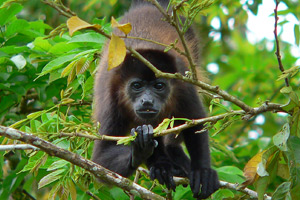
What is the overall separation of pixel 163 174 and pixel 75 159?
1.25m

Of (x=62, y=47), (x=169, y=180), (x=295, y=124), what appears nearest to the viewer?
(x=295, y=124)

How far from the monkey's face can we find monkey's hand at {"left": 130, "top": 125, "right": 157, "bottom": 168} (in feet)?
1.57

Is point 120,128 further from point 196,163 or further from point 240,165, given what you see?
point 240,165

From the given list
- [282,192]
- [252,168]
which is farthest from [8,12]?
[282,192]

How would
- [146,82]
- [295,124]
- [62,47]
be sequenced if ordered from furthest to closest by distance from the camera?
1. [146,82]
2. [62,47]
3. [295,124]

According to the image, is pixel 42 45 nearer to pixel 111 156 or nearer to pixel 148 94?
pixel 148 94

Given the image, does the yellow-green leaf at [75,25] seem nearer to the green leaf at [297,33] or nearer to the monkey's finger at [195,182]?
the monkey's finger at [195,182]

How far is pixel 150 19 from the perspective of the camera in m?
5.16

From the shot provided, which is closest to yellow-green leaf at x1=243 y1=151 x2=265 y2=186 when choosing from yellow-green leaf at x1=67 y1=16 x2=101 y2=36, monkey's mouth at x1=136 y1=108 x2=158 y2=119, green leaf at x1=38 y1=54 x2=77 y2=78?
monkey's mouth at x1=136 y1=108 x2=158 y2=119

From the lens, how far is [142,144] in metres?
3.43

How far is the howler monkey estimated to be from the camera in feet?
13.2

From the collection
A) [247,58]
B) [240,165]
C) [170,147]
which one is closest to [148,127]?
[170,147]

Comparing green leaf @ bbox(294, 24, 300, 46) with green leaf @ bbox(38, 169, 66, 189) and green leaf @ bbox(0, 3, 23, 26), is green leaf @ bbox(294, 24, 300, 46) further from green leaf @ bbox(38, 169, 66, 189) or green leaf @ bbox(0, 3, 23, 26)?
green leaf @ bbox(0, 3, 23, 26)

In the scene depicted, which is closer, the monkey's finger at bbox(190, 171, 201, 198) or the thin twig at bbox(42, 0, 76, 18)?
the thin twig at bbox(42, 0, 76, 18)
